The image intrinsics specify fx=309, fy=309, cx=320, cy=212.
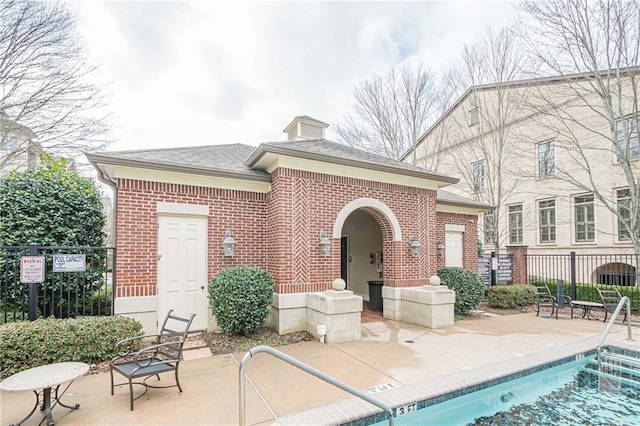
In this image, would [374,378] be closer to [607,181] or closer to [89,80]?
[89,80]

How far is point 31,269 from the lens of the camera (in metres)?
5.29

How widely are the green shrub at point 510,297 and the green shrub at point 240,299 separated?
825 cm

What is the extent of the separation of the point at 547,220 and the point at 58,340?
19587 millimetres

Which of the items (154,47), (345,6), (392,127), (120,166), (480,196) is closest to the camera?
(120,166)

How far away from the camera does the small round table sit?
10.6 ft

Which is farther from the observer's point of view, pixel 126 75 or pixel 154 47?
pixel 126 75

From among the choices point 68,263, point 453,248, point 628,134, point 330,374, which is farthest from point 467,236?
point 68,263

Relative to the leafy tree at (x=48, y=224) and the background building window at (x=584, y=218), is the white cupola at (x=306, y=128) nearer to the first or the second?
the leafy tree at (x=48, y=224)

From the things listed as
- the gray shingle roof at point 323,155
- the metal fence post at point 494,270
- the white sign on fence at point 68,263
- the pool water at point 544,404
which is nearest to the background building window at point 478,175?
the metal fence post at point 494,270

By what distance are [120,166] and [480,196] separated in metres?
15.3

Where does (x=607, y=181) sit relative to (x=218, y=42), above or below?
below

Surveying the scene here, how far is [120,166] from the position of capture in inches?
256

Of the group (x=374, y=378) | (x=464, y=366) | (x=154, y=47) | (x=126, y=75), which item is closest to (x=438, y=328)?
(x=464, y=366)

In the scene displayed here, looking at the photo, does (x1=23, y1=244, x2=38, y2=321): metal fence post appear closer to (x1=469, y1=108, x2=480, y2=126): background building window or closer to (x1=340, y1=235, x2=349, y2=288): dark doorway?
(x1=340, y1=235, x2=349, y2=288): dark doorway
